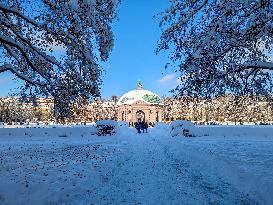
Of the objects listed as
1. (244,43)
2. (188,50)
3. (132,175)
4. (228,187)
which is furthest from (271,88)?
(132,175)

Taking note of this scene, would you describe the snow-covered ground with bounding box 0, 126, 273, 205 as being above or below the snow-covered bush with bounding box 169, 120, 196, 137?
below

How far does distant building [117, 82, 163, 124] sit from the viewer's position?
93688mm

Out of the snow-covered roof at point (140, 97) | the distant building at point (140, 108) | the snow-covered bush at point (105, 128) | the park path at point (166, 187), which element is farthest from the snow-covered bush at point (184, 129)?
the snow-covered roof at point (140, 97)

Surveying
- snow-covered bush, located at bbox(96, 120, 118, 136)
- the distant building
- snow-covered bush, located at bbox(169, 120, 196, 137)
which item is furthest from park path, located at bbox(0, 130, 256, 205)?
the distant building

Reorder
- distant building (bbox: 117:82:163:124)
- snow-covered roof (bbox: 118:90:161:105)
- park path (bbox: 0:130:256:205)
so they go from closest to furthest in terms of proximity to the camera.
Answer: park path (bbox: 0:130:256:205), distant building (bbox: 117:82:163:124), snow-covered roof (bbox: 118:90:161:105)

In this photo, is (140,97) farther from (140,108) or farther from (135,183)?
(135,183)

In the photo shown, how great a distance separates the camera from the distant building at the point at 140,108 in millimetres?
93688

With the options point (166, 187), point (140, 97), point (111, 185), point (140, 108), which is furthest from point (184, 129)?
point (140, 97)

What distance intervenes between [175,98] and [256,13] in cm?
272

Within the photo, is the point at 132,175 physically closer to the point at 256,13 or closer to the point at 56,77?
the point at 56,77

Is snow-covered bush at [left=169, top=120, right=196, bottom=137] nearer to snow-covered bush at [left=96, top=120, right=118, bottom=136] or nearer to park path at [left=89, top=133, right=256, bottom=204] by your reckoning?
snow-covered bush at [left=96, top=120, right=118, bottom=136]

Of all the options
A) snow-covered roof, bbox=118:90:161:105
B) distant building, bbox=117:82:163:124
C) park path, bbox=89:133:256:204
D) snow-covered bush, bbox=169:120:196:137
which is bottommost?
park path, bbox=89:133:256:204

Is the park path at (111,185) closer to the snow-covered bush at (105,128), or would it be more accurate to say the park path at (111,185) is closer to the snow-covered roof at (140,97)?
Answer: the snow-covered bush at (105,128)

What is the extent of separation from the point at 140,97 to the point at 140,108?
9.97 feet
